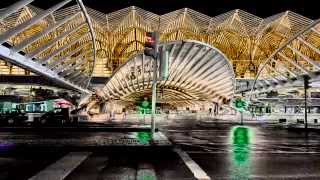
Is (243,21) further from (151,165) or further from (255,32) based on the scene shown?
(151,165)

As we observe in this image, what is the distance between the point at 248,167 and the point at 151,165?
2636mm

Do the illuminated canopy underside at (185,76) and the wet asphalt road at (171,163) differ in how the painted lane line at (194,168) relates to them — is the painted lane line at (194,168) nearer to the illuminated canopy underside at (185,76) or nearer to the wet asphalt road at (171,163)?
the wet asphalt road at (171,163)

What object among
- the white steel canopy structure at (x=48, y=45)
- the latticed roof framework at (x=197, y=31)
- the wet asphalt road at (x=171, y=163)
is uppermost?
the latticed roof framework at (x=197, y=31)

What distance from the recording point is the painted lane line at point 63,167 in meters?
10.1

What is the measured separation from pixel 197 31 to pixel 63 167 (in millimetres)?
72094

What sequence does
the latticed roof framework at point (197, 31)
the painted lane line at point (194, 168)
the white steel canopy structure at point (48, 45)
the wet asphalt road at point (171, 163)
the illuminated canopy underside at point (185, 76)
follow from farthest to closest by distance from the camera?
the latticed roof framework at point (197, 31)
the illuminated canopy underside at point (185, 76)
the white steel canopy structure at point (48, 45)
the wet asphalt road at point (171, 163)
the painted lane line at point (194, 168)

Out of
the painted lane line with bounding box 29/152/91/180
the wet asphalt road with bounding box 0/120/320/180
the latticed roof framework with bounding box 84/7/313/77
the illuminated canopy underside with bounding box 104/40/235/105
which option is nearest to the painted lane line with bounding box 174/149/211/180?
the wet asphalt road with bounding box 0/120/320/180

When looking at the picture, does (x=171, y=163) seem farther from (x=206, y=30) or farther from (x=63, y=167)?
(x=206, y=30)

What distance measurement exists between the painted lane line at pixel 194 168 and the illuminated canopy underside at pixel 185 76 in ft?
112

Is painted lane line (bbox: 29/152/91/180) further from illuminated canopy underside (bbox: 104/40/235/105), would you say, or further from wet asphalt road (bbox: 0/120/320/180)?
illuminated canopy underside (bbox: 104/40/235/105)

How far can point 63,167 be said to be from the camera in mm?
11531

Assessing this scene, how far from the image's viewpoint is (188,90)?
68.5 metres

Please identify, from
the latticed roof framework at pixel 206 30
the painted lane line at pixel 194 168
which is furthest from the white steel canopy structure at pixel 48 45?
the latticed roof framework at pixel 206 30

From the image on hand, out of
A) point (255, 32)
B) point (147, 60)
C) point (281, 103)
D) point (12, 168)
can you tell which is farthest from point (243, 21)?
point (12, 168)
